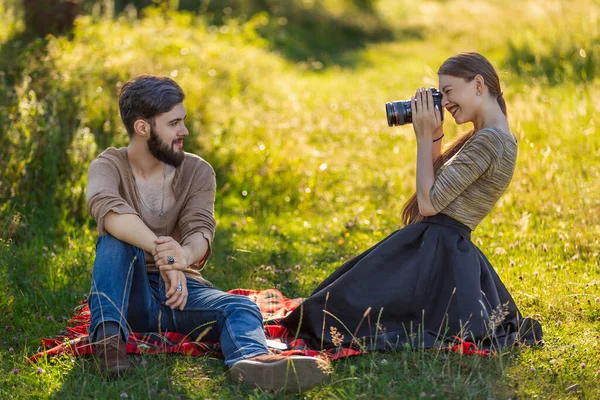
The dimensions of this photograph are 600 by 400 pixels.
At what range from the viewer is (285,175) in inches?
267

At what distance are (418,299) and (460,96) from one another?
3.19 ft

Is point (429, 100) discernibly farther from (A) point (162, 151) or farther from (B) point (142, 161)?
(B) point (142, 161)

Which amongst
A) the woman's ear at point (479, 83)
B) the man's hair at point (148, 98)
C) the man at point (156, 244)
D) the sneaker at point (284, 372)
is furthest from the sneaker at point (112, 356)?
the woman's ear at point (479, 83)

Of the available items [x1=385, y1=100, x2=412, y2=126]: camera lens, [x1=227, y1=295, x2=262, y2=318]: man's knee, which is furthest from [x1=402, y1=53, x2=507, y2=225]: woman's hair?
[x1=227, y1=295, x2=262, y2=318]: man's knee

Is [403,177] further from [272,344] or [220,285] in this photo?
[272,344]

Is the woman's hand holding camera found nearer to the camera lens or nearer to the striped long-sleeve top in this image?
the camera lens

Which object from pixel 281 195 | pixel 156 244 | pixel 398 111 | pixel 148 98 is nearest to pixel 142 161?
pixel 148 98

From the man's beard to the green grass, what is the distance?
0.95m

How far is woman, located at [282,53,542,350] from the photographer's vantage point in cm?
372

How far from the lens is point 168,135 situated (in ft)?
12.8

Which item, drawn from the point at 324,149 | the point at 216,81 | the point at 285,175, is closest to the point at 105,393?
the point at 285,175

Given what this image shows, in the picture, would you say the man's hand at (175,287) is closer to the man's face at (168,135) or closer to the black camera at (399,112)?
the man's face at (168,135)

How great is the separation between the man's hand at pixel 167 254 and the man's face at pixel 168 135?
433 millimetres

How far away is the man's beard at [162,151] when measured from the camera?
390cm
